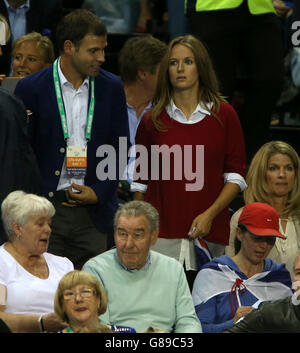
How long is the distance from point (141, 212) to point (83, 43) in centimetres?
104

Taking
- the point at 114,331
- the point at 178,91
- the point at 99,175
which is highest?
the point at 178,91

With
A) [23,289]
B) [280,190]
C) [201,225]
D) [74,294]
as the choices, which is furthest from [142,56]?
[74,294]

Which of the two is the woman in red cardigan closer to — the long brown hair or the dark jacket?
the long brown hair

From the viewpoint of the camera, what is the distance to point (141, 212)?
492cm

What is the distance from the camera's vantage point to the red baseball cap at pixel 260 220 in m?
5.23

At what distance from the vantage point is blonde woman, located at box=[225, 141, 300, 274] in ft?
18.4

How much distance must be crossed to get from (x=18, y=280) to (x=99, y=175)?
0.94 metres

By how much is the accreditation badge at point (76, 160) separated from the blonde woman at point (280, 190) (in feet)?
2.94

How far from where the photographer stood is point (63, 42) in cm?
544

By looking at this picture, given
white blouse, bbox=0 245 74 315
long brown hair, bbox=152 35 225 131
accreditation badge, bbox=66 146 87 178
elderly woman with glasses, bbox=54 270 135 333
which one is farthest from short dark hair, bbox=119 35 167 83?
elderly woman with glasses, bbox=54 270 135 333

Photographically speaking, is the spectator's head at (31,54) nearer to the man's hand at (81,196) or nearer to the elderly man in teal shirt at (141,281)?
the man's hand at (81,196)
